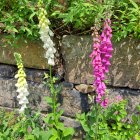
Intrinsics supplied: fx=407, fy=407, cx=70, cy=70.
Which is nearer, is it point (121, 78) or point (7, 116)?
point (121, 78)

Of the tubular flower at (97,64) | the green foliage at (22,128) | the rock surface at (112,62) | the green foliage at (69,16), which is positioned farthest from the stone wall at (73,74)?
the tubular flower at (97,64)

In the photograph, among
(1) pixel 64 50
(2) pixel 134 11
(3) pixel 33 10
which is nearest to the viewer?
(2) pixel 134 11

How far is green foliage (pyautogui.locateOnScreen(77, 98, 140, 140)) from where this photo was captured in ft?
9.46

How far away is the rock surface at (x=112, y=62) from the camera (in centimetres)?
310

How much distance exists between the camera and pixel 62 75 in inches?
134

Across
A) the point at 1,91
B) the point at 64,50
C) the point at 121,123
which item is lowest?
the point at 121,123

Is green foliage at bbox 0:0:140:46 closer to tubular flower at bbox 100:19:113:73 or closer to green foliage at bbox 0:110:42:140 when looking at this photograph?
tubular flower at bbox 100:19:113:73

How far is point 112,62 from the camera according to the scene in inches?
125

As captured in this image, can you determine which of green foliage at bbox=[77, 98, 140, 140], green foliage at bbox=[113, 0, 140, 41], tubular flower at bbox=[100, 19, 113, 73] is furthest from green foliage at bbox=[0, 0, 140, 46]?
green foliage at bbox=[77, 98, 140, 140]

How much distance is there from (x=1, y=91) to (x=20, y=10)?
0.85m

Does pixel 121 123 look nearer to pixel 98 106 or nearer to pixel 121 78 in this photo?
pixel 121 78

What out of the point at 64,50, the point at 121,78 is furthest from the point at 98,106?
the point at 64,50

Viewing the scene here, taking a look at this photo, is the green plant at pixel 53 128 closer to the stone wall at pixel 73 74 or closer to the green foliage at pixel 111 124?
the green foliage at pixel 111 124

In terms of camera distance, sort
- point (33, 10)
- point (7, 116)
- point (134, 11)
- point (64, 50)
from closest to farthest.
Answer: point (134, 11)
point (33, 10)
point (64, 50)
point (7, 116)
